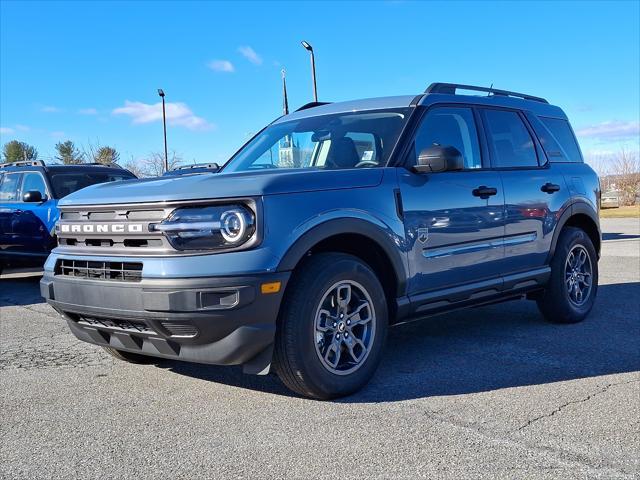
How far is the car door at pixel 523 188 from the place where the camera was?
17.6 ft

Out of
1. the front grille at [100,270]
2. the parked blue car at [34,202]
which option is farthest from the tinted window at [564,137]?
the parked blue car at [34,202]

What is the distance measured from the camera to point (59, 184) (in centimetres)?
970

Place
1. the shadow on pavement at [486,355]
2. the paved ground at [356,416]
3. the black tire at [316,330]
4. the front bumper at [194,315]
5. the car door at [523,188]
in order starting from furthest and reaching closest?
the car door at [523,188] → the shadow on pavement at [486,355] → the black tire at [316,330] → the front bumper at [194,315] → the paved ground at [356,416]

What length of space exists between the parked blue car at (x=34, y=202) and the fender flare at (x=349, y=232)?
257 inches

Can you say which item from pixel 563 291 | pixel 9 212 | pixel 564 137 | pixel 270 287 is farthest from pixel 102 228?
pixel 9 212

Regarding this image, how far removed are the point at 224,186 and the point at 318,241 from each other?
0.64 m

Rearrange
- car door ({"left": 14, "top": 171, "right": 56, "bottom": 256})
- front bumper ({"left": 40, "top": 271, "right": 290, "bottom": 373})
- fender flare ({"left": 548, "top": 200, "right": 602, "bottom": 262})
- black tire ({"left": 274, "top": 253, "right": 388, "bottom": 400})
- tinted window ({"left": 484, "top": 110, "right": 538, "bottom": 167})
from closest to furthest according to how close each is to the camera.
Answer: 1. front bumper ({"left": 40, "top": 271, "right": 290, "bottom": 373})
2. black tire ({"left": 274, "top": 253, "right": 388, "bottom": 400})
3. tinted window ({"left": 484, "top": 110, "right": 538, "bottom": 167})
4. fender flare ({"left": 548, "top": 200, "right": 602, "bottom": 262})
5. car door ({"left": 14, "top": 171, "right": 56, "bottom": 256})

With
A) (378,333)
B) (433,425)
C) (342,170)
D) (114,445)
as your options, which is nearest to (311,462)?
(433,425)

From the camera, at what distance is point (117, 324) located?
3.85 m

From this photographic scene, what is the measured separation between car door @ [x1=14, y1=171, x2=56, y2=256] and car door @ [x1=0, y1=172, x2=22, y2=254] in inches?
3.2

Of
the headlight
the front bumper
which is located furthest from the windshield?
the front bumper

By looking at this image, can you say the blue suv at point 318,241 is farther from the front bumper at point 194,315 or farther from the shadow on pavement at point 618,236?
the shadow on pavement at point 618,236

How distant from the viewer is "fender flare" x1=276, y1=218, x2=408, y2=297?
12.1ft

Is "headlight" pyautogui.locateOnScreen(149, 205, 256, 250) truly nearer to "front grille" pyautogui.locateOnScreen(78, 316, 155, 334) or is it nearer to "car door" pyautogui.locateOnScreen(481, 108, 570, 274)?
"front grille" pyautogui.locateOnScreen(78, 316, 155, 334)
